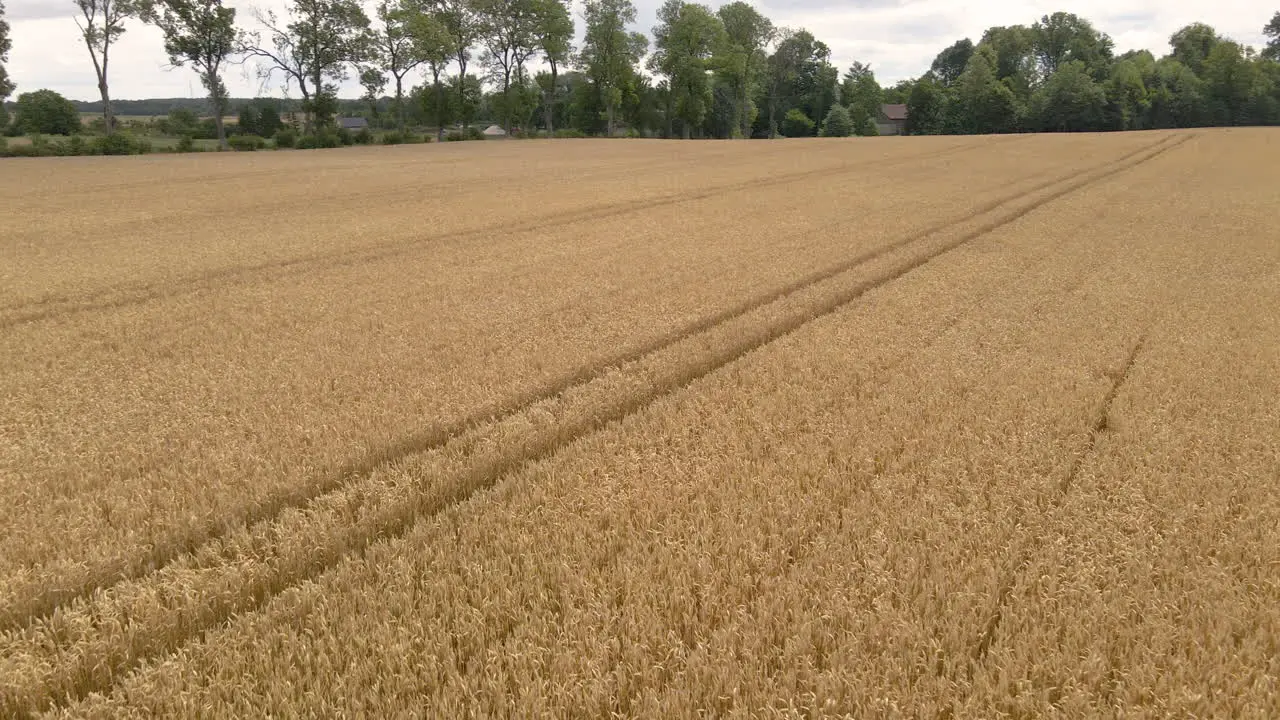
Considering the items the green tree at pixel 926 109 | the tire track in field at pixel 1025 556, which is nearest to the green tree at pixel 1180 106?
the green tree at pixel 926 109

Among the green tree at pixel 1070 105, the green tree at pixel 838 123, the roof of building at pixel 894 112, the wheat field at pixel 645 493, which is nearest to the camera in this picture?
the wheat field at pixel 645 493

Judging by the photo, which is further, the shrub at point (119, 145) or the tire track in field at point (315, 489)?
the shrub at point (119, 145)

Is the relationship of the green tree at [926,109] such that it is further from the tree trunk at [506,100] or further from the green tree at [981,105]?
the tree trunk at [506,100]

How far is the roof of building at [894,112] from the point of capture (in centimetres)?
11988

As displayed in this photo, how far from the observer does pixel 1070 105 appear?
7788cm

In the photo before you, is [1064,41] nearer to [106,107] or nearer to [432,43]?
[432,43]

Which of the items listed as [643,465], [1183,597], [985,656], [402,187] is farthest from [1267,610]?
[402,187]

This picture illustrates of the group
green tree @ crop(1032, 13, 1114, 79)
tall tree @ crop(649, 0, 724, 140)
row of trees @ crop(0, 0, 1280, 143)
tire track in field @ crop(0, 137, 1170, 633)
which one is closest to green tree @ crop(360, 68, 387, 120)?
row of trees @ crop(0, 0, 1280, 143)

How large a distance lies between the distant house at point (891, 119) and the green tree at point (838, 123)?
2702cm

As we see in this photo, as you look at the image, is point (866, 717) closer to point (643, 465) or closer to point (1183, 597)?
point (1183, 597)

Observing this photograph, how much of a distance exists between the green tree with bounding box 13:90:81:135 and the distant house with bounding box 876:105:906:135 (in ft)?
350

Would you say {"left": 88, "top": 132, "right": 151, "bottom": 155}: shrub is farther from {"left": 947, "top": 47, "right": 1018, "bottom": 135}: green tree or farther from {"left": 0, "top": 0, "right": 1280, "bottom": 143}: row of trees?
{"left": 947, "top": 47, "right": 1018, "bottom": 135}: green tree

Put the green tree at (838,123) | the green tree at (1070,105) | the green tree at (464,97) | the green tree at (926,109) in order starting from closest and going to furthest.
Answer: the green tree at (464,97) < the green tree at (1070,105) < the green tree at (926,109) < the green tree at (838,123)

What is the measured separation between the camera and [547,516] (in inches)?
151
